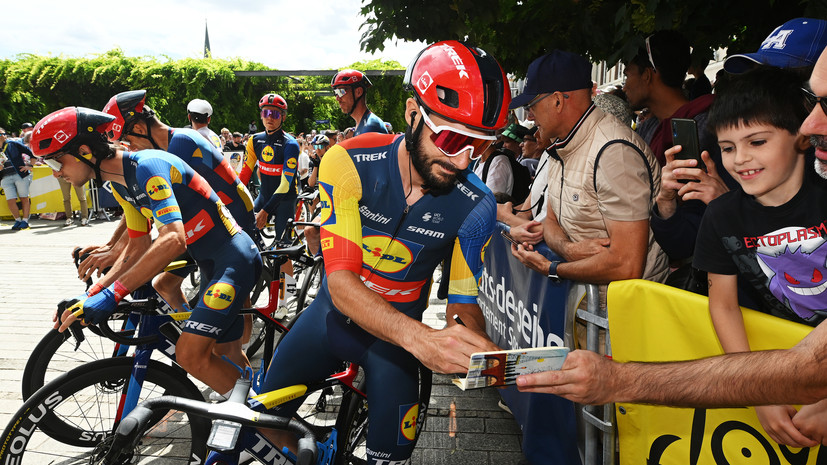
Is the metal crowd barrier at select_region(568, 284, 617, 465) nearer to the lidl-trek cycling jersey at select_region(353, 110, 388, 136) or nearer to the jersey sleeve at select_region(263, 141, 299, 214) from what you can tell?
the lidl-trek cycling jersey at select_region(353, 110, 388, 136)

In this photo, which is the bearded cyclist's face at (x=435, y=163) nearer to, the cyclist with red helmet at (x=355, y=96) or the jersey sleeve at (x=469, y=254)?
the jersey sleeve at (x=469, y=254)

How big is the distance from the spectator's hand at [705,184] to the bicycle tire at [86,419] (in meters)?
2.53

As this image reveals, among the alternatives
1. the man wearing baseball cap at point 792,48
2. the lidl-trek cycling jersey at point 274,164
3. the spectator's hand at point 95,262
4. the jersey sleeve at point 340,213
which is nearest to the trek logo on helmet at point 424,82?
the jersey sleeve at point 340,213

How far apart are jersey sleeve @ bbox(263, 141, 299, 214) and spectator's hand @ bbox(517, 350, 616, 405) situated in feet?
18.9

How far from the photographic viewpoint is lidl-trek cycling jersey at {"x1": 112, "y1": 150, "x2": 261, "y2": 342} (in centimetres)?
311

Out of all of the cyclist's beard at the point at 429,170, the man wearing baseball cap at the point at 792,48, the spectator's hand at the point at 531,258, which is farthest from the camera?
the spectator's hand at the point at 531,258

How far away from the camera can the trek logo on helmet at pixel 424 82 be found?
2.04 meters

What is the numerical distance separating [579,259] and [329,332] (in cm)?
145

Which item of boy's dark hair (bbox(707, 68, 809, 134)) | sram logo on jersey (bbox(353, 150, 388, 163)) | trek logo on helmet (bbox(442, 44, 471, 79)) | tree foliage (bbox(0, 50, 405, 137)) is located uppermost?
tree foliage (bbox(0, 50, 405, 137))

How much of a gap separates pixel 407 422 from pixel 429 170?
3.74 ft

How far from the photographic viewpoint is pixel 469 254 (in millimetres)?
2277

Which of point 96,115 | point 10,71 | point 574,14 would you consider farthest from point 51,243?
point 10,71

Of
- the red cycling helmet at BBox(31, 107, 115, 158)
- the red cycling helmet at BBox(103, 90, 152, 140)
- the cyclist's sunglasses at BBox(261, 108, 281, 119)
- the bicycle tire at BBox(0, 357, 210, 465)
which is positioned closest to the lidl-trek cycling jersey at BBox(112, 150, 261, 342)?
the red cycling helmet at BBox(31, 107, 115, 158)

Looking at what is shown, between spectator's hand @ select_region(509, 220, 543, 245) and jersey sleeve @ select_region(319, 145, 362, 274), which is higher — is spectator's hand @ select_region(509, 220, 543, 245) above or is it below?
below
